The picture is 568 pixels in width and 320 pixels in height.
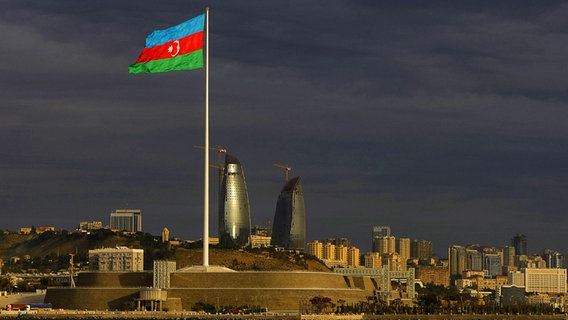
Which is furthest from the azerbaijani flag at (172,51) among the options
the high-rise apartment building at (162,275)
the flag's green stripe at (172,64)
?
the high-rise apartment building at (162,275)

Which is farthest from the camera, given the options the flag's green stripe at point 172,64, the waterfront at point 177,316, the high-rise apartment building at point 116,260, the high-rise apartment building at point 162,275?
the high-rise apartment building at point 116,260

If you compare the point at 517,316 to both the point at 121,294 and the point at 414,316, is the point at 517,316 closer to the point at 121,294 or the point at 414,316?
the point at 414,316

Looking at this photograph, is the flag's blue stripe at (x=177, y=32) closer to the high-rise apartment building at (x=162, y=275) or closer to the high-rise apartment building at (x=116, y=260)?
the high-rise apartment building at (x=162, y=275)

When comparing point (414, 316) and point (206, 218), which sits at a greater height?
point (206, 218)

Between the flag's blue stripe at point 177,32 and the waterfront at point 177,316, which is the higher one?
the flag's blue stripe at point 177,32

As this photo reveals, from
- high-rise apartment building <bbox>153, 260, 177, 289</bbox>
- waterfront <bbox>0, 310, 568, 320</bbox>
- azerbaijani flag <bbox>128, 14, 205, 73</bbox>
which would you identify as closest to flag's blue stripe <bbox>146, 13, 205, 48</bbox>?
azerbaijani flag <bbox>128, 14, 205, 73</bbox>

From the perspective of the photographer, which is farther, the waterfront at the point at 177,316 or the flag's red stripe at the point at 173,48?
the waterfront at the point at 177,316

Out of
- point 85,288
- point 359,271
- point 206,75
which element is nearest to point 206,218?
point 206,75
